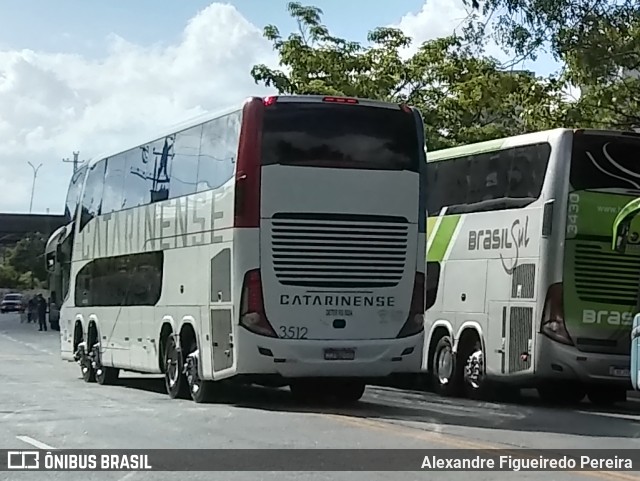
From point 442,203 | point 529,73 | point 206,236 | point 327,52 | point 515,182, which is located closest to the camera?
point 206,236

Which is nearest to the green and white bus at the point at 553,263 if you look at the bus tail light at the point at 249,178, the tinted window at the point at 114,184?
the bus tail light at the point at 249,178

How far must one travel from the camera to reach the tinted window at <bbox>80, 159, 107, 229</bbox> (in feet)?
73.2

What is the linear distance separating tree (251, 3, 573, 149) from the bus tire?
8.76 meters

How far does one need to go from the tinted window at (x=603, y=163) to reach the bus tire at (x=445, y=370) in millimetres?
3936

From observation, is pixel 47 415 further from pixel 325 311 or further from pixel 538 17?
pixel 538 17

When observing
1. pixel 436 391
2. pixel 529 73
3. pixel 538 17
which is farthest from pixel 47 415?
pixel 529 73

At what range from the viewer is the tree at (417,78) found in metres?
29.0

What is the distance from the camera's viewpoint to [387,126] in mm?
16625

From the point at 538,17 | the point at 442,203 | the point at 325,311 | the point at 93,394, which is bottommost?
the point at 93,394

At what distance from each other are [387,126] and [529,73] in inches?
457

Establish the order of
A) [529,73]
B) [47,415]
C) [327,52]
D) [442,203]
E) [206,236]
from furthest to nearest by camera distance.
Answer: [327,52]
[529,73]
[442,203]
[206,236]
[47,415]

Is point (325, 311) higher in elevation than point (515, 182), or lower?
lower

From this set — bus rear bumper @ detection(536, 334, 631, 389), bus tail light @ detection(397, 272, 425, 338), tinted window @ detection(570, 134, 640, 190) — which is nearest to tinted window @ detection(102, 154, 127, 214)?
bus tail light @ detection(397, 272, 425, 338)

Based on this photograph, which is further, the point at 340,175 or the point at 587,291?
the point at 587,291
